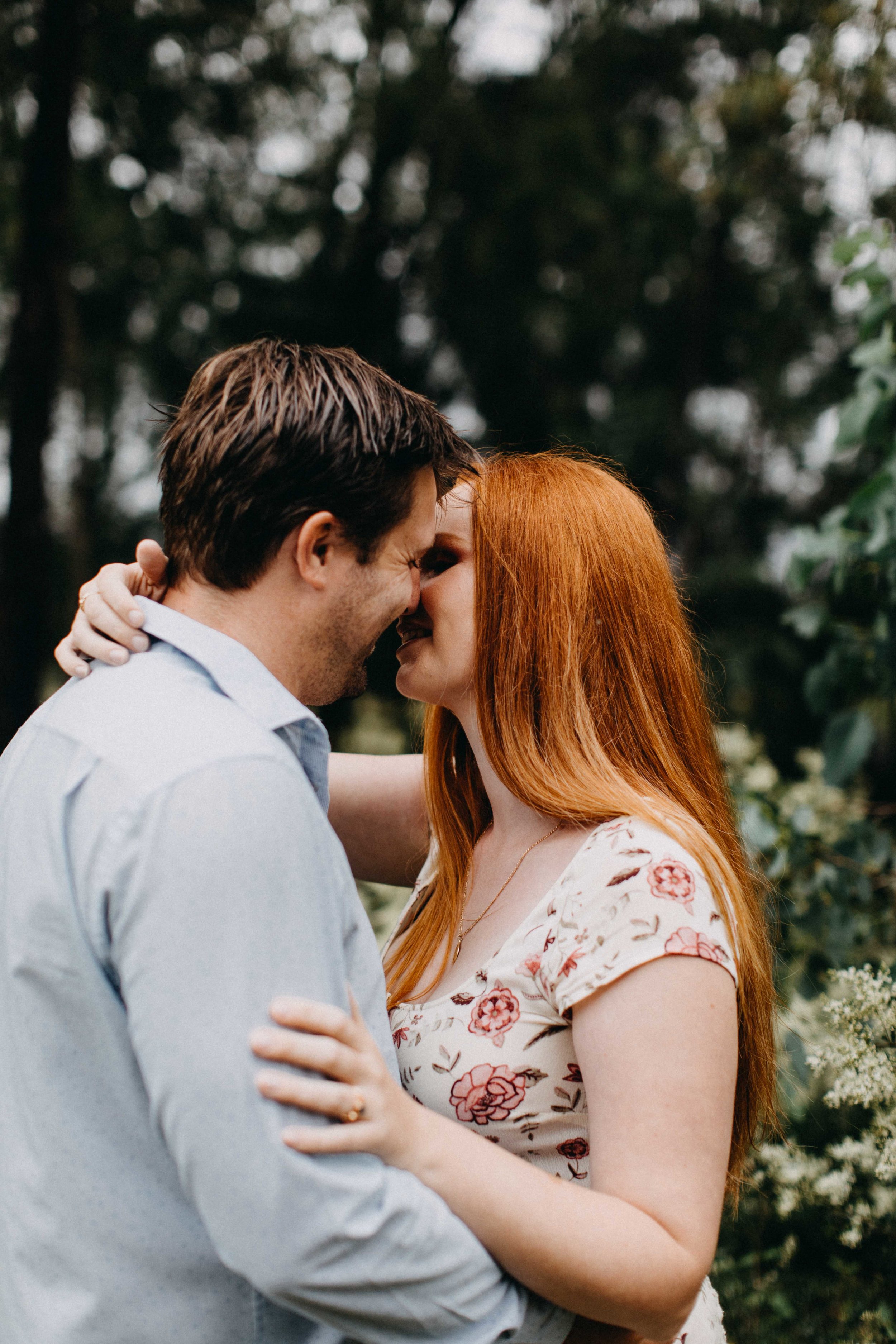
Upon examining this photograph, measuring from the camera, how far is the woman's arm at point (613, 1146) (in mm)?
1134

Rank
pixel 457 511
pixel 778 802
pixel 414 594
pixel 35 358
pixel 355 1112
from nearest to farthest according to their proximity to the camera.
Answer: pixel 355 1112 < pixel 414 594 < pixel 457 511 < pixel 778 802 < pixel 35 358

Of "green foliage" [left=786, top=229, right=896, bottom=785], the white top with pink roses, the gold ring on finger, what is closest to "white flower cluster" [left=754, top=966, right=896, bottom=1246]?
the white top with pink roses

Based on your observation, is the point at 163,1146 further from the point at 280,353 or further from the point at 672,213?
the point at 672,213

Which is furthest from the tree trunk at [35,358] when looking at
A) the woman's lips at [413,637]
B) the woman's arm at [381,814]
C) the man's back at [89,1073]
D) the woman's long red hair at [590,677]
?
the man's back at [89,1073]

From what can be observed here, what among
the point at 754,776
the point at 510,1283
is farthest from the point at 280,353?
the point at 754,776

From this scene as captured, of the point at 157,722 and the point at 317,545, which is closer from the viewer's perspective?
the point at 157,722

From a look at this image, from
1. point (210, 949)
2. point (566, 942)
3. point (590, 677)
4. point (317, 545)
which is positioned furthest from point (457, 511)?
point (210, 949)

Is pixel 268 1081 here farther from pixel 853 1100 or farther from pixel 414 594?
pixel 853 1100

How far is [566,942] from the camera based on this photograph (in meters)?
1.53

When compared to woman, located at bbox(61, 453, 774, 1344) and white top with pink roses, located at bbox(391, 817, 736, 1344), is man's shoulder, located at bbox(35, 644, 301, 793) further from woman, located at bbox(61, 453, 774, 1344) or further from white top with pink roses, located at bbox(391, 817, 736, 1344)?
white top with pink roses, located at bbox(391, 817, 736, 1344)

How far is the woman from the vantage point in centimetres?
124

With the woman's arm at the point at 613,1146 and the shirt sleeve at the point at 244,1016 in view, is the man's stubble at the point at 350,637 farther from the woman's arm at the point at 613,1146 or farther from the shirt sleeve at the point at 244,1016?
the woman's arm at the point at 613,1146

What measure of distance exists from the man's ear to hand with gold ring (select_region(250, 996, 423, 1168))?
2.05 ft

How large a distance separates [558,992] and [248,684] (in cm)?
67
